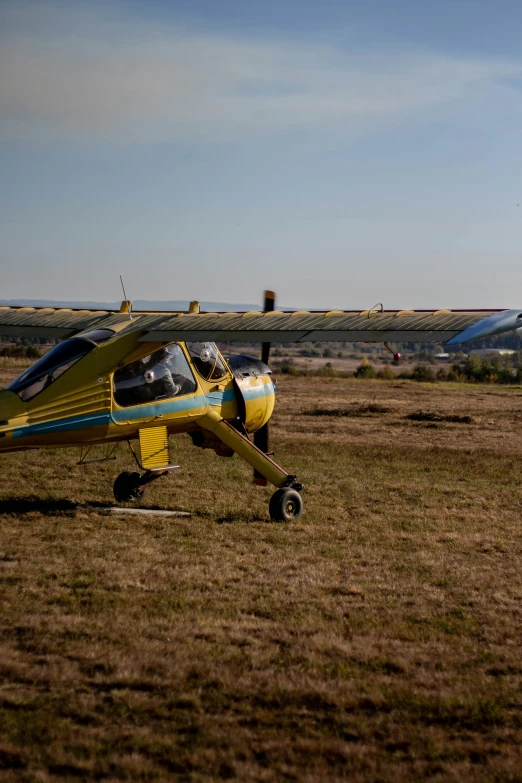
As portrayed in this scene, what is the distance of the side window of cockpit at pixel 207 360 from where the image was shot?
1357 centimetres

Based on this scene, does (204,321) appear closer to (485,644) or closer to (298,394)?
(485,644)

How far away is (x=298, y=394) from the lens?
39469mm

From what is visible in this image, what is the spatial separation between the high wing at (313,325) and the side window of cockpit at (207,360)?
1.76 ft

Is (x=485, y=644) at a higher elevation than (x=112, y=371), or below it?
below

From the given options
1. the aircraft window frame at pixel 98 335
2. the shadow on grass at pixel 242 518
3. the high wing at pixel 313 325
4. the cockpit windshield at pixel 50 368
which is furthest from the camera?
the shadow on grass at pixel 242 518

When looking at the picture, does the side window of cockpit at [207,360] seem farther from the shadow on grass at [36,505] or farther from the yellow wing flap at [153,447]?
the shadow on grass at [36,505]

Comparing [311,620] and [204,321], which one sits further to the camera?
[204,321]

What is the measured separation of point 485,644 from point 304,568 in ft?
9.98

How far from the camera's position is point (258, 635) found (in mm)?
7758

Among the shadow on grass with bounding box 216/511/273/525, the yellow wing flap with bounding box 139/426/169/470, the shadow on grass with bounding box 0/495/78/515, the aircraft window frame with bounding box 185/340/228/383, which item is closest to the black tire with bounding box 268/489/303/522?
the shadow on grass with bounding box 216/511/273/525

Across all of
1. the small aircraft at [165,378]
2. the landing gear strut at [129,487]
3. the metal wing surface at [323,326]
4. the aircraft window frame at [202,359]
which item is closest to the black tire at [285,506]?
the small aircraft at [165,378]

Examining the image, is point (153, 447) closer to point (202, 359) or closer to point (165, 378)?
point (165, 378)

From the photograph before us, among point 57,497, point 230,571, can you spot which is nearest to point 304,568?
point 230,571

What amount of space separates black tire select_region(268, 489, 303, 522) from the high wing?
264 centimetres
